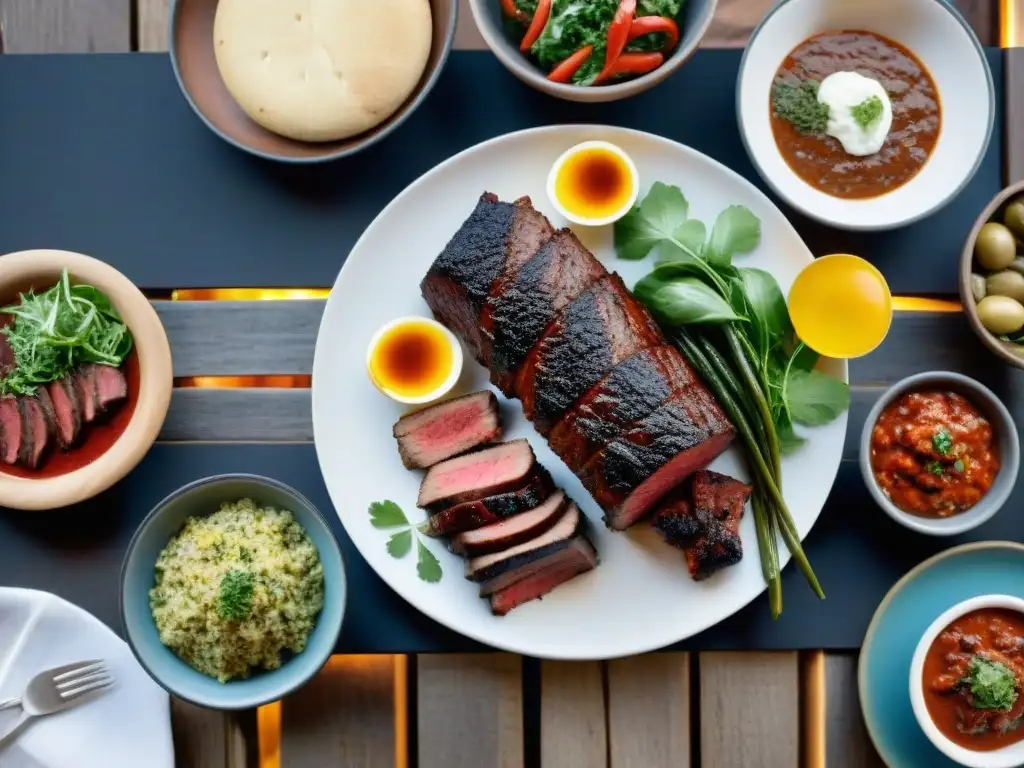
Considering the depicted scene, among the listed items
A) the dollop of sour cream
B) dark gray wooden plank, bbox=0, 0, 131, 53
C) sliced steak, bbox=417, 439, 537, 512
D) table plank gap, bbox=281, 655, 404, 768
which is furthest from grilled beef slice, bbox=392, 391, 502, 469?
dark gray wooden plank, bbox=0, 0, 131, 53

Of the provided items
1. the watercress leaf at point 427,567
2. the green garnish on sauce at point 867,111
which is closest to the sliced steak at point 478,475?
the watercress leaf at point 427,567

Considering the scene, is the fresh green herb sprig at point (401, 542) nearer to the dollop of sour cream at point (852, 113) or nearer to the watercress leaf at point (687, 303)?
the watercress leaf at point (687, 303)

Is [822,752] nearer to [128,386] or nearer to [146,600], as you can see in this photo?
[146,600]

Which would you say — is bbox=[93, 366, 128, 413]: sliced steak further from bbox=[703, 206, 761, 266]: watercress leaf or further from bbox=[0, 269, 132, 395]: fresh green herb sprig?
bbox=[703, 206, 761, 266]: watercress leaf

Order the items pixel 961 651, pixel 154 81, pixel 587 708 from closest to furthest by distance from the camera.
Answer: pixel 961 651
pixel 587 708
pixel 154 81

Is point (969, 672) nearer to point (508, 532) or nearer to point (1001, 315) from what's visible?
point (1001, 315)

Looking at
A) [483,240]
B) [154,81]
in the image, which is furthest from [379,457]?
[154,81]
